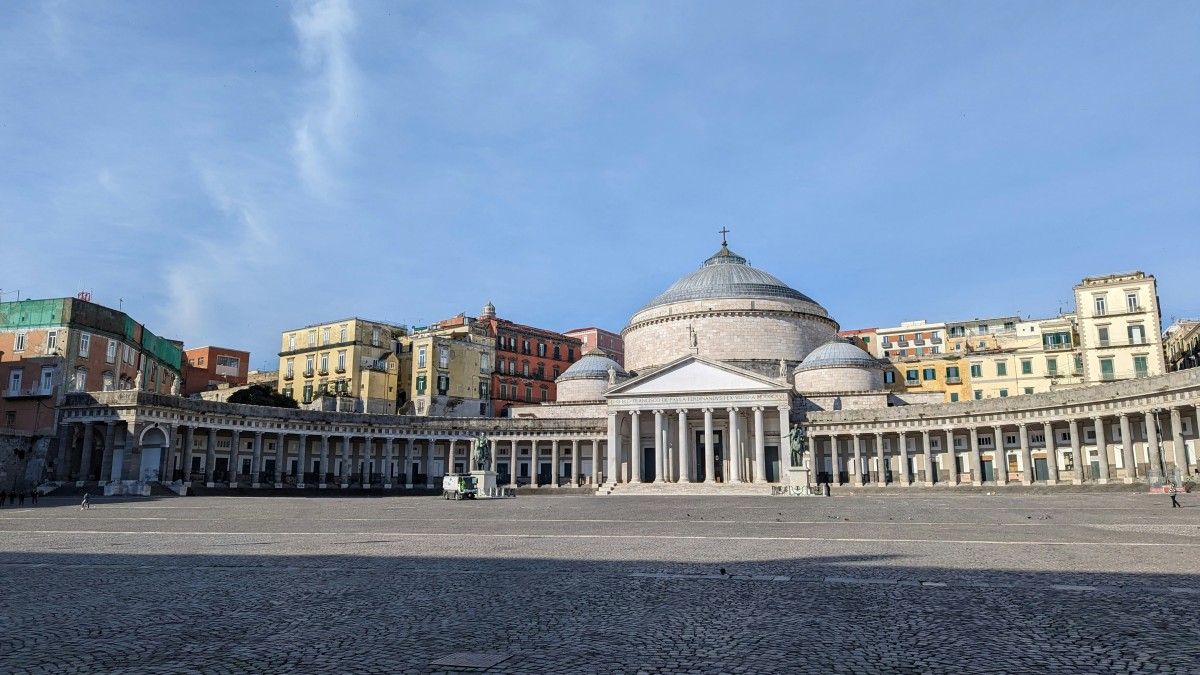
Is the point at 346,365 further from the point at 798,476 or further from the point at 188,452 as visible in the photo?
the point at 798,476

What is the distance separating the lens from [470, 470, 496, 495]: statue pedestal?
49.8 m

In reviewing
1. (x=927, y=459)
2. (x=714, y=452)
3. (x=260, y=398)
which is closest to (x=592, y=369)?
(x=714, y=452)

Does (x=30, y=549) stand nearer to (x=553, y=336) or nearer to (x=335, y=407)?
(x=335, y=407)

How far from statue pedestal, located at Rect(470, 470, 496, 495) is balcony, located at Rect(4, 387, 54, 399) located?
95.8 ft

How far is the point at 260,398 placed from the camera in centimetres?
8031

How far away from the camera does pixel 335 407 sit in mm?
81000

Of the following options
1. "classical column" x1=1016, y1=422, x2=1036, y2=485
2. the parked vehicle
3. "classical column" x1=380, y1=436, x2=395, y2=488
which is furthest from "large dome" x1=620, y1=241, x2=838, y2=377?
the parked vehicle

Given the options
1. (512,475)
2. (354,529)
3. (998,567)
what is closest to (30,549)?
(354,529)

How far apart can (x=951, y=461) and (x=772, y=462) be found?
14.0m

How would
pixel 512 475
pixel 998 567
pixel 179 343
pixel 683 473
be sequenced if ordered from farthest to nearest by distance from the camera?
1. pixel 179 343
2. pixel 512 475
3. pixel 683 473
4. pixel 998 567

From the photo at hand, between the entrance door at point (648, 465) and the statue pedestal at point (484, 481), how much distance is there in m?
23.3

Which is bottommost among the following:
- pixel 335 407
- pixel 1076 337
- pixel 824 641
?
pixel 824 641

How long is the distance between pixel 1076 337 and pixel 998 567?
230 ft

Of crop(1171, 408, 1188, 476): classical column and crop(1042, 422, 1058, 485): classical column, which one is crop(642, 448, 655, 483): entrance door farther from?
crop(1171, 408, 1188, 476): classical column
